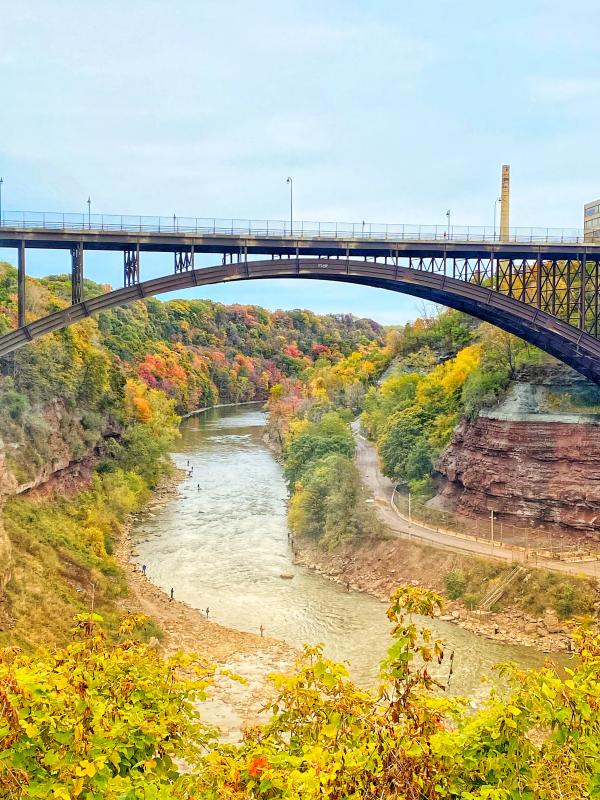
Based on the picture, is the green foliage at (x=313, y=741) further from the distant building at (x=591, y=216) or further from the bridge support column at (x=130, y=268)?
the distant building at (x=591, y=216)

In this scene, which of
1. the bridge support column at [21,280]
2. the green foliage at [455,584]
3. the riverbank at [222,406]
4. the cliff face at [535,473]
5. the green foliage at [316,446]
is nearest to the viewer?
the bridge support column at [21,280]

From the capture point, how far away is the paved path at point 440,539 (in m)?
24.4

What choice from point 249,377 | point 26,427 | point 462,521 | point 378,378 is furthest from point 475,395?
point 249,377

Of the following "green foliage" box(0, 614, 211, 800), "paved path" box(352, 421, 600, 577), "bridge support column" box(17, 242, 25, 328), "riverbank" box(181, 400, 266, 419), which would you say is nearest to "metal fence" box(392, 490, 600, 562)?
"paved path" box(352, 421, 600, 577)

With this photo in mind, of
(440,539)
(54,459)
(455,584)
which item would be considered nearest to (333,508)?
(440,539)

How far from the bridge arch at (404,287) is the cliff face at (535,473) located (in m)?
3.31

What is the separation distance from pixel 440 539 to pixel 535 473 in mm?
4746

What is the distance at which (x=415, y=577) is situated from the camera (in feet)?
86.5

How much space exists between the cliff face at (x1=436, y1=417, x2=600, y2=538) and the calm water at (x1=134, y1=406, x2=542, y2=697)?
6.61m

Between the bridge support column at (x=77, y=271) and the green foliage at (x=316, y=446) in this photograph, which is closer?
the bridge support column at (x=77, y=271)


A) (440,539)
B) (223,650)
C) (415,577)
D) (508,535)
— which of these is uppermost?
(508,535)

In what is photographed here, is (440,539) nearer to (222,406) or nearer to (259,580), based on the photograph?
(259,580)

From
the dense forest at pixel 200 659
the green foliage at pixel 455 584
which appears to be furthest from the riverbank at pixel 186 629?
the green foliage at pixel 455 584

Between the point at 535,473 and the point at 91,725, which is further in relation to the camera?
the point at 535,473
